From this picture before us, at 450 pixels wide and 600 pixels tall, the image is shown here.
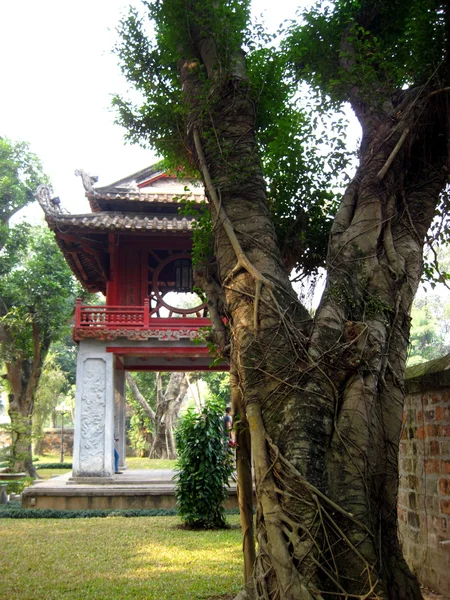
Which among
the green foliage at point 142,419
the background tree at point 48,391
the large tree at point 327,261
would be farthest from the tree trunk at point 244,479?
the green foliage at point 142,419

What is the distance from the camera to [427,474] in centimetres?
448

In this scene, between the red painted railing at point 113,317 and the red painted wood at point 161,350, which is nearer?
the red painted railing at point 113,317

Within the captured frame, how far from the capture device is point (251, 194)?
169 inches

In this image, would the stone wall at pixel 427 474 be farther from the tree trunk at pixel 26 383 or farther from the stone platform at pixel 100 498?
the tree trunk at pixel 26 383

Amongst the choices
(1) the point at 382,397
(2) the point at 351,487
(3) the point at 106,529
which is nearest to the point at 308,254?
Result: (1) the point at 382,397

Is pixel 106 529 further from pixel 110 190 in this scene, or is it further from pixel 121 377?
pixel 110 190

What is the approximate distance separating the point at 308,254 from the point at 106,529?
18.0 ft

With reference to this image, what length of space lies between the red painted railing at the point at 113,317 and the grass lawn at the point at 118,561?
415 cm

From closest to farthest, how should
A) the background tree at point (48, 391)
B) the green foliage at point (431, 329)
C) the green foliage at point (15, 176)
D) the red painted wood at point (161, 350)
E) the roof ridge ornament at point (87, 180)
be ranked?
the red painted wood at point (161, 350)
the roof ridge ornament at point (87, 180)
the green foliage at point (15, 176)
the background tree at point (48, 391)
the green foliage at point (431, 329)

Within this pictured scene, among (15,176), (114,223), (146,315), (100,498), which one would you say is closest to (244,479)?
(100,498)

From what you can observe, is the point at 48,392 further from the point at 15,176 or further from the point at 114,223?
the point at 114,223

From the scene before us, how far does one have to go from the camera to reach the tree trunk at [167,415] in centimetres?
2466

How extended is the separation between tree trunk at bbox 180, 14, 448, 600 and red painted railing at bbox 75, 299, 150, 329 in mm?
7750

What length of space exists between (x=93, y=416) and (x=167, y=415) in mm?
12960
